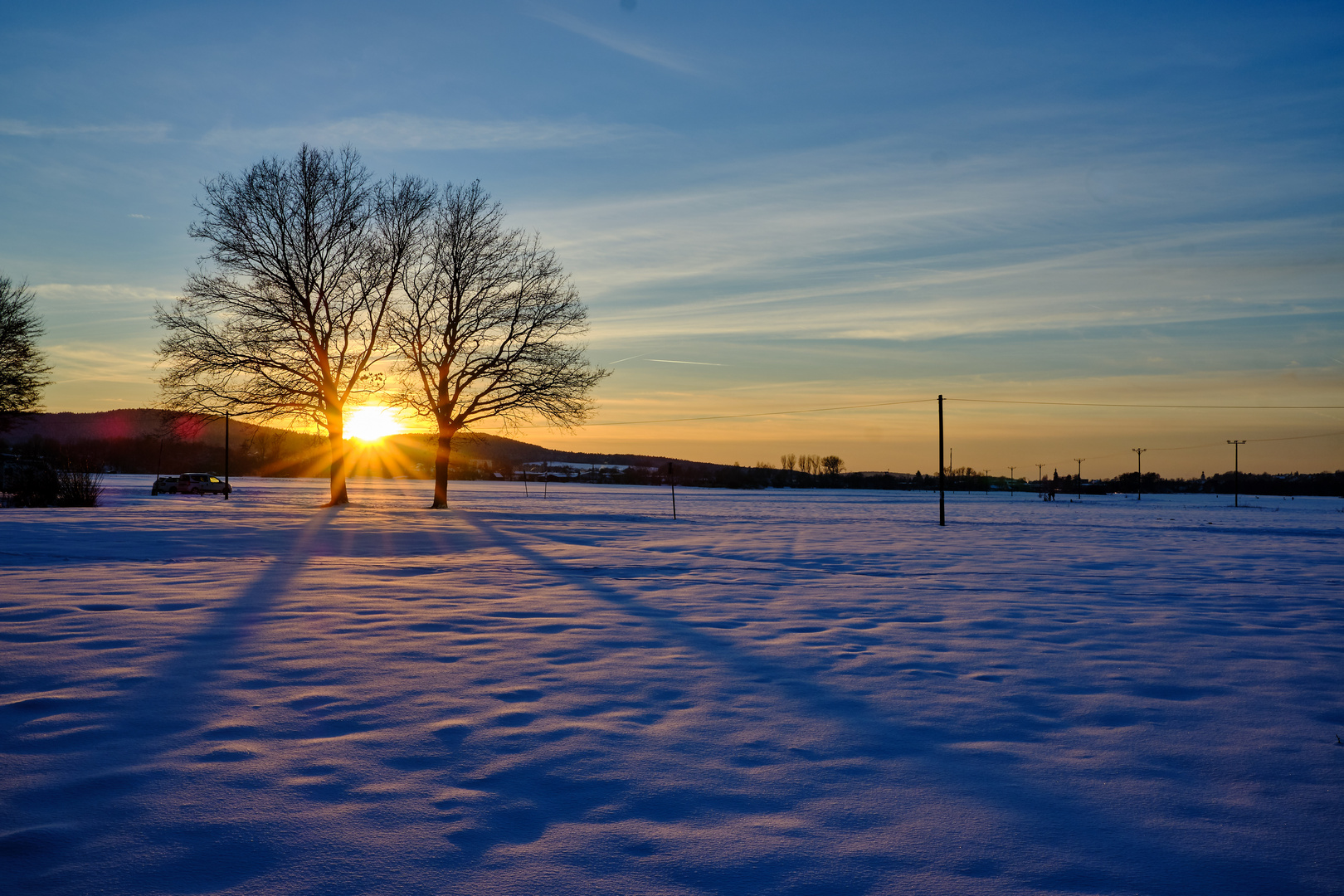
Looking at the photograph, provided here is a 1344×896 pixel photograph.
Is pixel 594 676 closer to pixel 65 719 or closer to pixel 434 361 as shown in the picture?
pixel 65 719

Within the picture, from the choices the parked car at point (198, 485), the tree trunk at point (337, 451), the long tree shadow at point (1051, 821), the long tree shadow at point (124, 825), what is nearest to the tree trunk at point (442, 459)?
the tree trunk at point (337, 451)

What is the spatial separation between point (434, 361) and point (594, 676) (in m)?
29.5

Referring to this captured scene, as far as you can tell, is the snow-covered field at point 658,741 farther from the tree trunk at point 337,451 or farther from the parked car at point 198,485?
the parked car at point 198,485

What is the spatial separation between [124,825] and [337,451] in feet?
104

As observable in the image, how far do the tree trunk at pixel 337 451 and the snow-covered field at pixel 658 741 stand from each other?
22129 millimetres

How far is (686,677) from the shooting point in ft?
18.9

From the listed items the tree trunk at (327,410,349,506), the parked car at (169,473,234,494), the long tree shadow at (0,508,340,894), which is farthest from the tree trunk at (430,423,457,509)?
the long tree shadow at (0,508,340,894)

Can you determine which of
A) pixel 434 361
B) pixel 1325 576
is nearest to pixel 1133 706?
pixel 1325 576

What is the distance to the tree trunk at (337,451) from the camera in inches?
1243

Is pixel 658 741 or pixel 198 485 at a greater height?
pixel 198 485

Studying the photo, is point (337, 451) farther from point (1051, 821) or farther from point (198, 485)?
point (1051, 821)

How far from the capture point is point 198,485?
1964 inches

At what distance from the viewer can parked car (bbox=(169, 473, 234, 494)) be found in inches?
1951

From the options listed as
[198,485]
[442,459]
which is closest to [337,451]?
[442,459]
